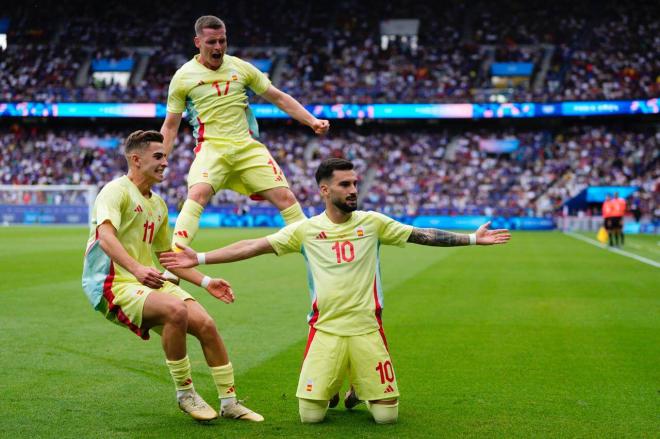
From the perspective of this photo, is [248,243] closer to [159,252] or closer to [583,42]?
[159,252]

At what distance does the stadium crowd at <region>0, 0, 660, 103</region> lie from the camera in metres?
51.0

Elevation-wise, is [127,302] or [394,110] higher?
[394,110]

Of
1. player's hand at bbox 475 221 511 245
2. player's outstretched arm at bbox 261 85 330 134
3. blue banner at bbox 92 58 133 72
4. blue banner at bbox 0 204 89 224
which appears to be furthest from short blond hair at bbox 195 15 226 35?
blue banner at bbox 92 58 133 72

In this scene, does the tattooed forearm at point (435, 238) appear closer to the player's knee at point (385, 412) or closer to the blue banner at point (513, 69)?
the player's knee at point (385, 412)

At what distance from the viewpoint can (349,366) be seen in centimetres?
612

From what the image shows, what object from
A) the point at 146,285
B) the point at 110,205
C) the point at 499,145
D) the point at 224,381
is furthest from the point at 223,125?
the point at 499,145

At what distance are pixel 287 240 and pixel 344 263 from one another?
0.44m

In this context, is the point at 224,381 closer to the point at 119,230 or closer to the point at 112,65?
the point at 119,230

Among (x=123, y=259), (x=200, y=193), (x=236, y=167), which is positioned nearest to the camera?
(x=123, y=259)

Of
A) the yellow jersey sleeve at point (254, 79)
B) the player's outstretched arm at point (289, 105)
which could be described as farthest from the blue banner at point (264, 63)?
the player's outstretched arm at point (289, 105)

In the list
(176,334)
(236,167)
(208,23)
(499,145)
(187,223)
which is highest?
(499,145)

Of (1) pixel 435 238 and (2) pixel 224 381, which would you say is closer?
(2) pixel 224 381

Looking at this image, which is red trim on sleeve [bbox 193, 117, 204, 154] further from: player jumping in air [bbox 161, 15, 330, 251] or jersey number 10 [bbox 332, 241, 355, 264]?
jersey number 10 [bbox 332, 241, 355, 264]

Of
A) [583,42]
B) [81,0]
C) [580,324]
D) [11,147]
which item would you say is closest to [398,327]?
[580,324]
